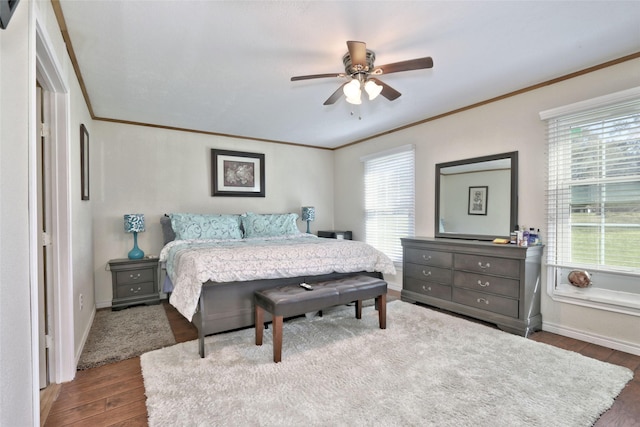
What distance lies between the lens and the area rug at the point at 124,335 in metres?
2.50

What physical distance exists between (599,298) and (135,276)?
5.04 m

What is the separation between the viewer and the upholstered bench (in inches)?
95.0

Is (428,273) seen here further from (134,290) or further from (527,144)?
(134,290)

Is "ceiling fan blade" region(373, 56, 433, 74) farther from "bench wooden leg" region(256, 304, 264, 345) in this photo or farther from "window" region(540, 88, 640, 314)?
"bench wooden leg" region(256, 304, 264, 345)

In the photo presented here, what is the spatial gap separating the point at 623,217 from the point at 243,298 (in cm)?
348

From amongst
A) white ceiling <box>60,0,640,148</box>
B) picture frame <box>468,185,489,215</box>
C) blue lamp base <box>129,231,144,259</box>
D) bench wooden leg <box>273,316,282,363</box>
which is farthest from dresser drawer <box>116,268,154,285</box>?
picture frame <box>468,185,489,215</box>

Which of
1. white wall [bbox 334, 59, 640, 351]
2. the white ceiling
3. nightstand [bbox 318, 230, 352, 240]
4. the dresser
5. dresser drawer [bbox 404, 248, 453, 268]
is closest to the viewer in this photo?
the white ceiling

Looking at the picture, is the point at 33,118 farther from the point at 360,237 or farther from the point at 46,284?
the point at 360,237

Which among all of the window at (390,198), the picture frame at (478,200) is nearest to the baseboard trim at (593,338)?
the picture frame at (478,200)

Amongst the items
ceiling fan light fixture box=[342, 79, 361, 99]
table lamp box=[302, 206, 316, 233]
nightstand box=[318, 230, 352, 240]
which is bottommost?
nightstand box=[318, 230, 352, 240]

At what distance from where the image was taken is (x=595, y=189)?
279 cm

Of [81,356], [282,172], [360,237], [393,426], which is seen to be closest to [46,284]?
[81,356]

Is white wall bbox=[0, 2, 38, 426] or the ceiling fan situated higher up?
the ceiling fan

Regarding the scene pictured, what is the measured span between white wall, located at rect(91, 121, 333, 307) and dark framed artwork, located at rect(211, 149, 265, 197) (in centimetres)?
10
